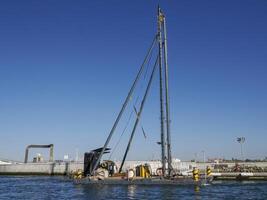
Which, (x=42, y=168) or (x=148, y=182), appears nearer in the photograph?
(x=148, y=182)

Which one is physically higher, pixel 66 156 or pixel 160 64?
pixel 160 64

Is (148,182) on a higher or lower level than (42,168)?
lower

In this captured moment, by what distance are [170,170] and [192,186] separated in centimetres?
333

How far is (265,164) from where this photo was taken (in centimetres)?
9681

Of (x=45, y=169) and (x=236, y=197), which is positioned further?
(x=45, y=169)

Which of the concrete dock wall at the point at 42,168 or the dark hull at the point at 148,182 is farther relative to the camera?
the concrete dock wall at the point at 42,168

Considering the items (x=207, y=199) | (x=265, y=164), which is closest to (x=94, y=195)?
(x=207, y=199)

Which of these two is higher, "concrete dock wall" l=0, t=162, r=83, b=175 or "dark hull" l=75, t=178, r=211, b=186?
"concrete dock wall" l=0, t=162, r=83, b=175

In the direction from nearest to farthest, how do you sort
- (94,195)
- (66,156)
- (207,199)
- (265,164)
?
1. (207,199)
2. (94,195)
3. (265,164)
4. (66,156)

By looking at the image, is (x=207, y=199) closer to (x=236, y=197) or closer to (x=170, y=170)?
(x=236, y=197)

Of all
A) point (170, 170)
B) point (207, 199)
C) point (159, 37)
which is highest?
point (159, 37)

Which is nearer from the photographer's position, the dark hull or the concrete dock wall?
the dark hull

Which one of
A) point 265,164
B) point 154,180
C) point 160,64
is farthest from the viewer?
point 265,164

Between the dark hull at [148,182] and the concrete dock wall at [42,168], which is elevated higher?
the concrete dock wall at [42,168]
